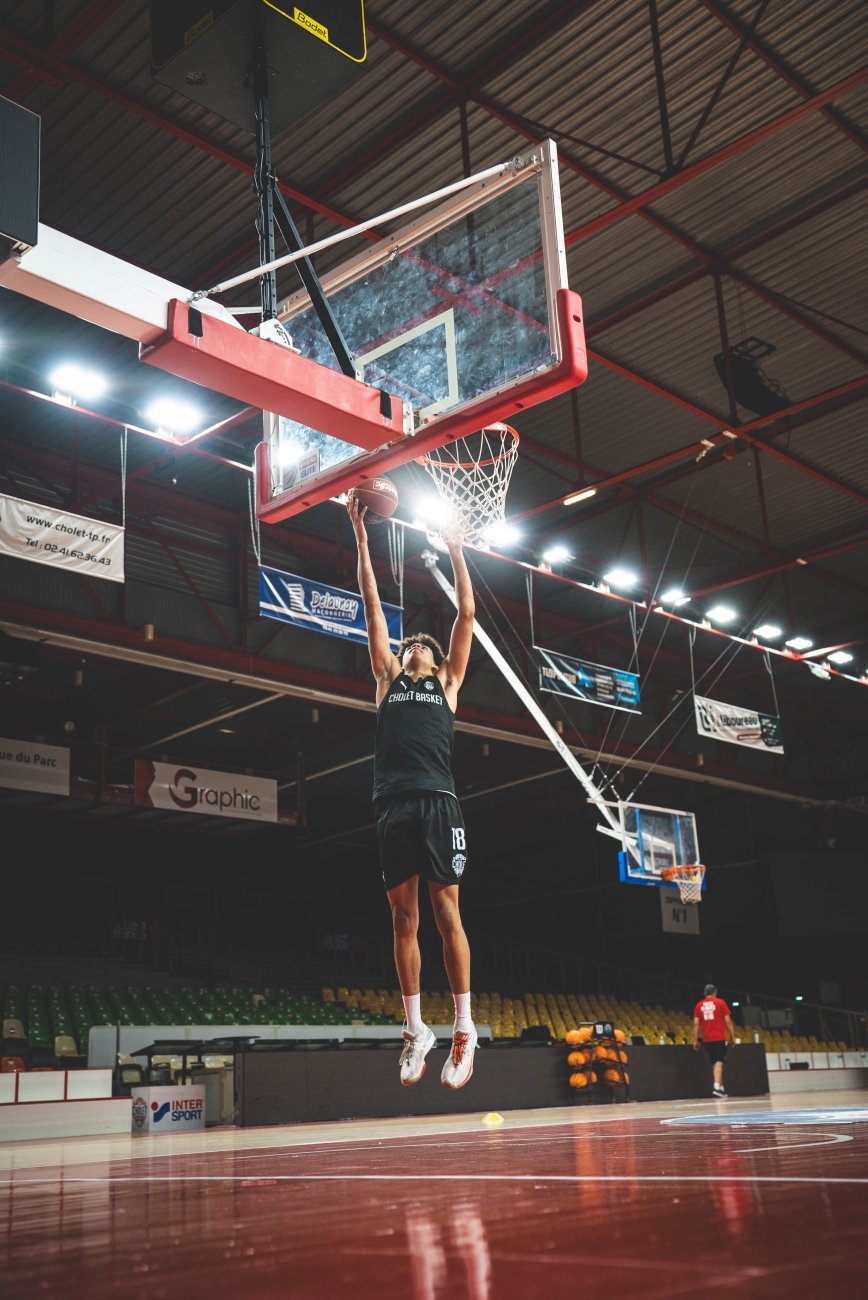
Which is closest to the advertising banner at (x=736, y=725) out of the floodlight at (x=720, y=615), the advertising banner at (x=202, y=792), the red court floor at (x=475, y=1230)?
the floodlight at (x=720, y=615)

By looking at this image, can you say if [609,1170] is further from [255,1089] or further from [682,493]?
[682,493]

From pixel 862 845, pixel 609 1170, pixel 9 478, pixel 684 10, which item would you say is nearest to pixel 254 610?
pixel 9 478

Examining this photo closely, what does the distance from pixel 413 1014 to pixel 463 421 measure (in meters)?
3.68

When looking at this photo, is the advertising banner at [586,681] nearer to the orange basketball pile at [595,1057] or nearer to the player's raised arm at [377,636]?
the orange basketball pile at [595,1057]

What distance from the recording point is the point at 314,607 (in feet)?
55.8

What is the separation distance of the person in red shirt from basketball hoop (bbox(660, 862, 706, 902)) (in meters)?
2.61

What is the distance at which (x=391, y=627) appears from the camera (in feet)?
57.7

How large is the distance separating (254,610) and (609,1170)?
1663 cm

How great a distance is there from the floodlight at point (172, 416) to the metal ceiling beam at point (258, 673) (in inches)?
136

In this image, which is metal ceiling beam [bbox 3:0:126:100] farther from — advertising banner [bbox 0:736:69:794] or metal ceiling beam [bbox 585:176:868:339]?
advertising banner [bbox 0:736:69:794]

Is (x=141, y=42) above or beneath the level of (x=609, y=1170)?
above

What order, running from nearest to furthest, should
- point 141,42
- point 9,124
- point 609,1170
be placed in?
1. point 609,1170
2. point 9,124
3. point 141,42

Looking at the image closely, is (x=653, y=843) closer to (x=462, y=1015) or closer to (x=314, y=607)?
(x=314, y=607)

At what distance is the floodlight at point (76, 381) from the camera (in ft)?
45.0
